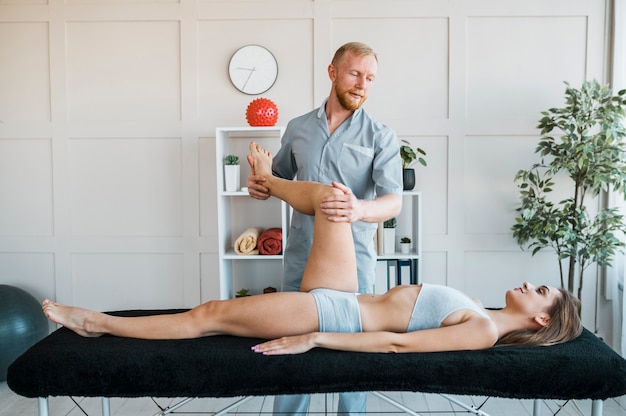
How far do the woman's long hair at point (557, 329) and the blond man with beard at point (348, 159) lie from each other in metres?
0.57

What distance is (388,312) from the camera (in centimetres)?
190

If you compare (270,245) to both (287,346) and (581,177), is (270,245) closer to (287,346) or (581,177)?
(287,346)

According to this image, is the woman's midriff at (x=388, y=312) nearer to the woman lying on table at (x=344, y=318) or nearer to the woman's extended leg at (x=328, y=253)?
the woman lying on table at (x=344, y=318)

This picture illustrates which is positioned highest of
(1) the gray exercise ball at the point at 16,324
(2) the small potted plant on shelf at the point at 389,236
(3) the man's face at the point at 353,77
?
(3) the man's face at the point at 353,77

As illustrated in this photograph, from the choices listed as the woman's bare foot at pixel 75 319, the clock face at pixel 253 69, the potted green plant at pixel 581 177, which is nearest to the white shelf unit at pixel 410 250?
the potted green plant at pixel 581 177

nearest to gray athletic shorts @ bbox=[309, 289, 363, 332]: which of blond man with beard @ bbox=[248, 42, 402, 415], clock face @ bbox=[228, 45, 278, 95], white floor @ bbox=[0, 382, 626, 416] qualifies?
blond man with beard @ bbox=[248, 42, 402, 415]

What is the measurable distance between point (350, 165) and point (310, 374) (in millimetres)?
853

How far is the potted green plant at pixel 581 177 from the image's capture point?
10.00 feet

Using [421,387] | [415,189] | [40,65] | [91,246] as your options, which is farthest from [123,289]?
[421,387]

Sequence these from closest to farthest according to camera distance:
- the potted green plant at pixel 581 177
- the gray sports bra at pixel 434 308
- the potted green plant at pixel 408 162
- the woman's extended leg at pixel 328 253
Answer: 1. the gray sports bra at pixel 434 308
2. the woman's extended leg at pixel 328 253
3. the potted green plant at pixel 581 177
4. the potted green plant at pixel 408 162

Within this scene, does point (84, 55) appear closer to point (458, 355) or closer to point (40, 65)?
point (40, 65)

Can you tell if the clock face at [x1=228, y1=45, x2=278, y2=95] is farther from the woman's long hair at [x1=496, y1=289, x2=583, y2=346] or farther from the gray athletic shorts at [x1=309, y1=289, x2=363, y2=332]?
the woman's long hair at [x1=496, y1=289, x2=583, y2=346]

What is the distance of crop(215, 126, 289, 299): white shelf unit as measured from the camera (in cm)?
345

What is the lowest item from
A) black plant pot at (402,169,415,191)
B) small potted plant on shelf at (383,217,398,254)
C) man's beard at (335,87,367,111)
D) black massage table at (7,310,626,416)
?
black massage table at (7,310,626,416)
